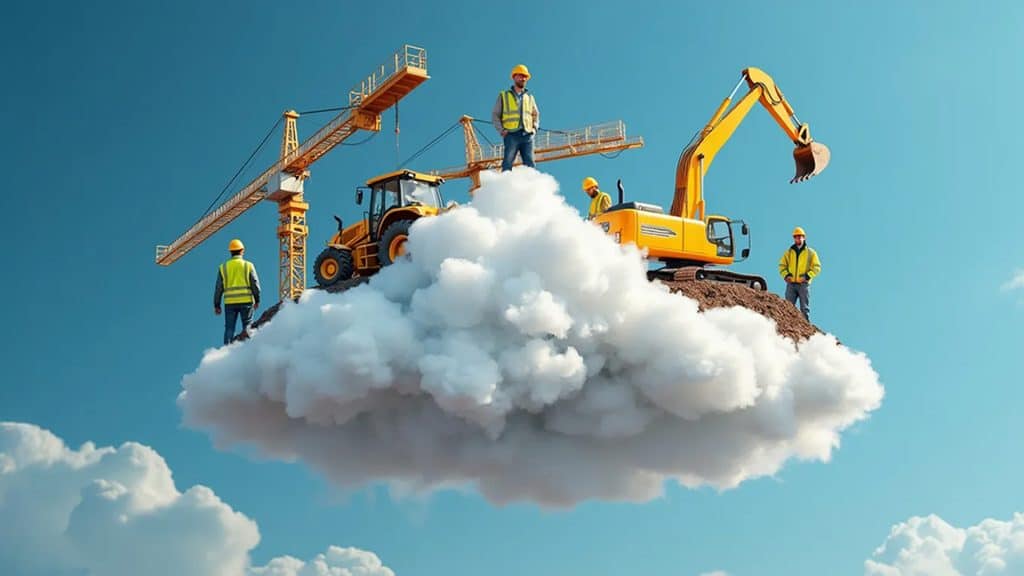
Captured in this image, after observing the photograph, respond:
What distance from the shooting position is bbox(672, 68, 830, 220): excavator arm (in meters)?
21.3

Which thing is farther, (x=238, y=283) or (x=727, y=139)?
(x=727, y=139)

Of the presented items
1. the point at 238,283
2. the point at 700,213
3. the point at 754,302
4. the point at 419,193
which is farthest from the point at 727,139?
the point at 238,283

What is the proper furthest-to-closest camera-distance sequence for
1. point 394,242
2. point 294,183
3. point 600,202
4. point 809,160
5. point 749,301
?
1. point 294,183
2. point 809,160
3. point 600,202
4. point 394,242
5. point 749,301

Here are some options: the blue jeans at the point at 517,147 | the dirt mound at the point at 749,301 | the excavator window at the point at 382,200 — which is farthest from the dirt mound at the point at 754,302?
the excavator window at the point at 382,200

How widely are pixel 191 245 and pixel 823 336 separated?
32.5 m

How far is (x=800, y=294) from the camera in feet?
71.2

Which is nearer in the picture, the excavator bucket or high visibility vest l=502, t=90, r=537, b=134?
high visibility vest l=502, t=90, r=537, b=134

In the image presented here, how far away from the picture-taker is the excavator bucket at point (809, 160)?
2372 cm

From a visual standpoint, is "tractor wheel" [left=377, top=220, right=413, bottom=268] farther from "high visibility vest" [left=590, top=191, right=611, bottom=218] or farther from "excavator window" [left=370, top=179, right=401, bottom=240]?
"high visibility vest" [left=590, top=191, right=611, bottom=218]

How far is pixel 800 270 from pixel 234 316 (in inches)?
385

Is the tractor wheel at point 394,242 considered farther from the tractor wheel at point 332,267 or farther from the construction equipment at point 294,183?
the construction equipment at point 294,183

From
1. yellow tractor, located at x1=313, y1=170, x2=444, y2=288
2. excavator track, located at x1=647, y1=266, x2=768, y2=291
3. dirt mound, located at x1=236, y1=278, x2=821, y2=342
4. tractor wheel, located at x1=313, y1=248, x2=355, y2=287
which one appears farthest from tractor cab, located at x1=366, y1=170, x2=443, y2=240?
excavator track, located at x1=647, y1=266, x2=768, y2=291

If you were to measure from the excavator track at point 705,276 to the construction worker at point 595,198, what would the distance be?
1494 mm

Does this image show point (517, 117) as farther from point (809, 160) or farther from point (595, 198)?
point (809, 160)
